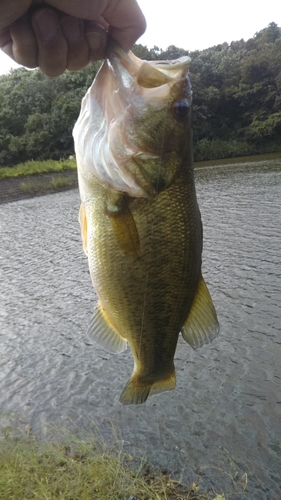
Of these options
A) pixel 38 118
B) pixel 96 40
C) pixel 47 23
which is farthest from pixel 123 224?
pixel 38 118

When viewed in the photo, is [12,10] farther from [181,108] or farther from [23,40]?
[181,108]

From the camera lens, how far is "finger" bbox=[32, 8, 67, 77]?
2094 millimetres

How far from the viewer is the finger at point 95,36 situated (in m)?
2.13

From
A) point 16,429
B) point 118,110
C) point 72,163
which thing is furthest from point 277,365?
point 72,163

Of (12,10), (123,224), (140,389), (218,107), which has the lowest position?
(218,107)

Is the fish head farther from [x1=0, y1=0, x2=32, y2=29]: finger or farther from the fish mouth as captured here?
[x1=0, y1=0, x2=32, y2=29]: finger

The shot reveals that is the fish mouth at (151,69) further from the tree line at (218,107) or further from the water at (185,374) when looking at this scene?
the tree line at (218,107)

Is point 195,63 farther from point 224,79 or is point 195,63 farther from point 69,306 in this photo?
point 69,306

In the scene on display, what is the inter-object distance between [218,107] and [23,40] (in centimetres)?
5688

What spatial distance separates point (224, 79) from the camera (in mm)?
57156

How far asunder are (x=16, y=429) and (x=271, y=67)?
58.3 meters

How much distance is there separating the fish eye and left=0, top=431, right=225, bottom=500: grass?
13.2 feet

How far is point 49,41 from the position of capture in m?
2.19

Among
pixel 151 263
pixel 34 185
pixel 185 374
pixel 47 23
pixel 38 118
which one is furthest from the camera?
pixel 38 118
